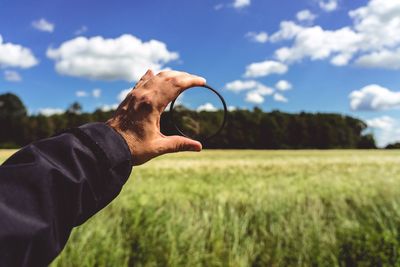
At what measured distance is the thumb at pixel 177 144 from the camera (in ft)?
3.71

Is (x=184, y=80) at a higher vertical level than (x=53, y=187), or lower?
higher

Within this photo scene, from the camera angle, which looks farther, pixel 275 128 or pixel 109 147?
pixel 275 128

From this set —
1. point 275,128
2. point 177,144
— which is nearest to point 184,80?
point 177,144

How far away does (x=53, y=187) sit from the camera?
0.85 meters

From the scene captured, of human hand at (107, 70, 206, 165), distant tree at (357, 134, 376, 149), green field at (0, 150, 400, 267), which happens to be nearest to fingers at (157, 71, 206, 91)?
human hand at (107, 70, 206, 165)

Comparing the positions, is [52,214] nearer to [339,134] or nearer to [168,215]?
[168,215]

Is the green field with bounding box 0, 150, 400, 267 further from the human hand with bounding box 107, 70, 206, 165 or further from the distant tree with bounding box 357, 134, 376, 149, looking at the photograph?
the distant tree with bounding box 357, 134, 376, 149

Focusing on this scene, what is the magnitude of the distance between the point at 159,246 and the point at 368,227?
2.00 m

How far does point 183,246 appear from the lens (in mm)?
4086

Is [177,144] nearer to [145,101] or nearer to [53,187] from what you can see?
[145,101]

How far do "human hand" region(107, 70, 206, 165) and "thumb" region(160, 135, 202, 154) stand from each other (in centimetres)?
1

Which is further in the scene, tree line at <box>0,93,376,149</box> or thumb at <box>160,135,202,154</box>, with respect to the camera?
tree line at <box>0,93,376,149</box>

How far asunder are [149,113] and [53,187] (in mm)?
318

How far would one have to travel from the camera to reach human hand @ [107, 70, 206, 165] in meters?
1.07
